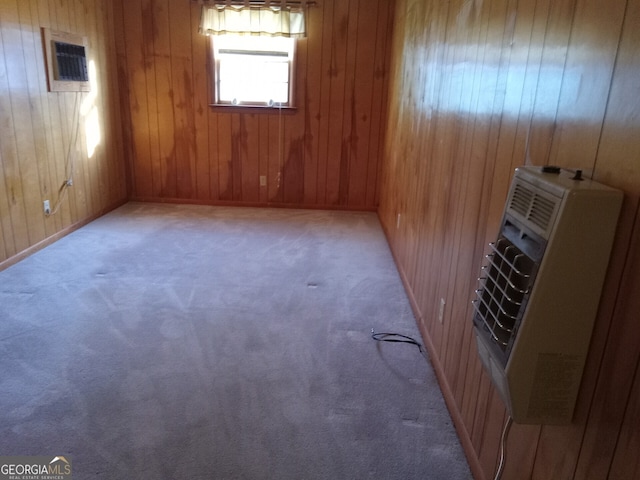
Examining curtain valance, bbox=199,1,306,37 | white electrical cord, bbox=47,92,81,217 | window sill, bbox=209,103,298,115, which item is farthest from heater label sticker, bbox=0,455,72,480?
curtain valance, bbox=199,1,306,37

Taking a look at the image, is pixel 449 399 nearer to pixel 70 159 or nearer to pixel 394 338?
pixel 394 338

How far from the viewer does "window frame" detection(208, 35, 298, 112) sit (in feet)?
16.7

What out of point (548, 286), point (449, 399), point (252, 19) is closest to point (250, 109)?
point (252, 19)

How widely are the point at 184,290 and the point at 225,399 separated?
1252 millimetres

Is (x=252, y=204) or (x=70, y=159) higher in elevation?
(x=70, y=159)

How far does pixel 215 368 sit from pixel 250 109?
139 inches

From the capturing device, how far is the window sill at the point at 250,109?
5.21 metres

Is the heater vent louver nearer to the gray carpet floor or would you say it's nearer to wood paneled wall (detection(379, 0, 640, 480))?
wood paneled wall (detection(379, 0, 640, 480))

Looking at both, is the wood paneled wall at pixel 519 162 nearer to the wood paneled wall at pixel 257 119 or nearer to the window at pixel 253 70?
the wood paneled wall at pixel 257 119

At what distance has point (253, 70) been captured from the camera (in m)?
5.15

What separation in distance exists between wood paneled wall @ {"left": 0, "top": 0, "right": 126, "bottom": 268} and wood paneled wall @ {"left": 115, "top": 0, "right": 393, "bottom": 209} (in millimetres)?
316

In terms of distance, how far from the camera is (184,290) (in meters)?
3.19

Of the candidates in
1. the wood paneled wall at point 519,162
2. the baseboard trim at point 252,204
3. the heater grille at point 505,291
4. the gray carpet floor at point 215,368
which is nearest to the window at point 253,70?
the baseboard trim at point 252,204

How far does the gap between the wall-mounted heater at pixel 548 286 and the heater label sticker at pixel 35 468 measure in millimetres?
1468
